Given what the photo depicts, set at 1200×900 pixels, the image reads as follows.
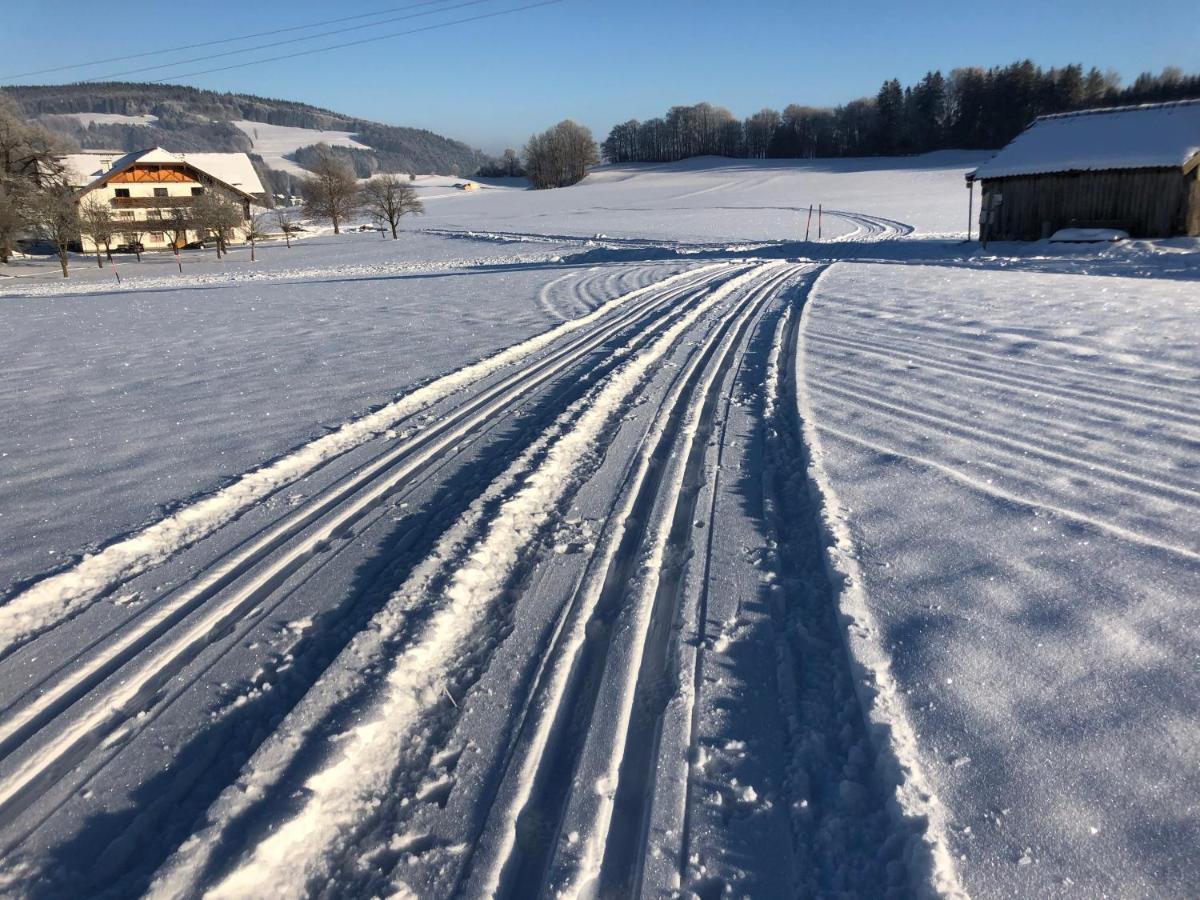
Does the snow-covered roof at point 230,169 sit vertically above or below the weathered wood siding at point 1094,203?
above

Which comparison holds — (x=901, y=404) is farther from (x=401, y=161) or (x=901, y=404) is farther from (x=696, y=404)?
(x=401, y=161)

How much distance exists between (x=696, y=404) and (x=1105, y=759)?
4.99 meters

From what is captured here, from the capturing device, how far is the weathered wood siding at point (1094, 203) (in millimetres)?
20391

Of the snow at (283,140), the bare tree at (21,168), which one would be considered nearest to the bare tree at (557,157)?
the snow at (283,140)

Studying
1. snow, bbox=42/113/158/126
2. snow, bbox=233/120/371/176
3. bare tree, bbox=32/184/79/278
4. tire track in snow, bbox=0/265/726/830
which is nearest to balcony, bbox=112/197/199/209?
bare tree, bbox=32/184/79/278

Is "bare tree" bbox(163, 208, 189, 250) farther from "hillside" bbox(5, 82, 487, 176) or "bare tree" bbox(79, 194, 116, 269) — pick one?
"hillside" bbox(5, 82, 487, 176)

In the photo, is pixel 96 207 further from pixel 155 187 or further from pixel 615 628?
pixel 615 628

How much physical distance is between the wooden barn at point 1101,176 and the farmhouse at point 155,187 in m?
47.3

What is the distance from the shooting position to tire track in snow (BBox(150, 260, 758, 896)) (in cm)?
238

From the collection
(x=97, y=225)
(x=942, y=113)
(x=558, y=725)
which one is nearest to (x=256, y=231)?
(x=97, y=225)

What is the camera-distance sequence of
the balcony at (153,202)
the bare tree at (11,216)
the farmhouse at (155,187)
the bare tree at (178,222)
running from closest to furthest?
the bare tree at (11,216)
the bare tree at (178,222)
the farmhouse at (155,187)
the balcony at (153,202)

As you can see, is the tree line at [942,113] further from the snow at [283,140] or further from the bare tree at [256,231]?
the snow at [283,140]

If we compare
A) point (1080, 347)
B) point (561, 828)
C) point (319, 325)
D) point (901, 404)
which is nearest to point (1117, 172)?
point (1080, 347)

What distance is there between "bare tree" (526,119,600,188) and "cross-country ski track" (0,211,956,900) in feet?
330
